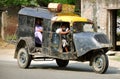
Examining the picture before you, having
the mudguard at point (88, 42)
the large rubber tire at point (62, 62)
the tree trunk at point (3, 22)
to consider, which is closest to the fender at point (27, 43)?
the large rubber tire at point (62, 62)

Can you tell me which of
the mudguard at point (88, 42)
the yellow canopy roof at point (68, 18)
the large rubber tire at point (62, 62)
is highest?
the yellow canopy roof at point (68, 18)

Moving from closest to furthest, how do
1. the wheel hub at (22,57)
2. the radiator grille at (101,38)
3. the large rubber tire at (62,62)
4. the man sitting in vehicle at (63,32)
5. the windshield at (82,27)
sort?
the radiator grille at (101,38) → the man sitting in vehicle at (63,32) → the windshield at (82,27) → the wheel hub at (22,57) → the large rubber tire at (62,62)

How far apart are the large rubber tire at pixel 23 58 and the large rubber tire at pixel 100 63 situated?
8.58 ft

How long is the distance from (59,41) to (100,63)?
172 centimetres

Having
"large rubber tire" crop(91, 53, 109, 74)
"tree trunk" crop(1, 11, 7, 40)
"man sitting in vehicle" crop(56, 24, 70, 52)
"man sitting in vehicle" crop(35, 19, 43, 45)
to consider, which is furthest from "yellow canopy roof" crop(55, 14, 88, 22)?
"tree trunk" crop(1, 11, 7, 40)

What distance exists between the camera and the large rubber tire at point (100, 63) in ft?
50.4

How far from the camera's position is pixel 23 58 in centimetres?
1756

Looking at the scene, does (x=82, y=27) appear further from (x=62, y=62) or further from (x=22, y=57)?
(x=22, y=57)

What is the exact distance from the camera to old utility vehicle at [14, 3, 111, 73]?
15602 mm

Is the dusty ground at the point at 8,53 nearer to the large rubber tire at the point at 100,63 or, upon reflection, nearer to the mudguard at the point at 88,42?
the large rubber tire at the point at 100,63

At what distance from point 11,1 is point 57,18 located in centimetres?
1415

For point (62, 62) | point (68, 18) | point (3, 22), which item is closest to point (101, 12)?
point (62, 62)

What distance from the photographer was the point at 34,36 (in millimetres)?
17344

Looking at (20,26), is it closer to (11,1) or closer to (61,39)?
(61,39)
